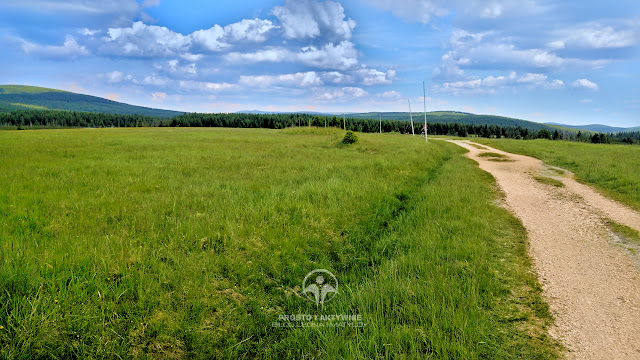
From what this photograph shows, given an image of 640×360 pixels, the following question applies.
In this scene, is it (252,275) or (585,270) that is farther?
(585,270)

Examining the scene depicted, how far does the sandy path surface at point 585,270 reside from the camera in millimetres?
3918

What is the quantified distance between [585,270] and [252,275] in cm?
609

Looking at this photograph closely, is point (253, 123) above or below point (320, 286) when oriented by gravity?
above

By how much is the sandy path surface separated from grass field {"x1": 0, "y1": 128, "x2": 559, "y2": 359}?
1.07 feet

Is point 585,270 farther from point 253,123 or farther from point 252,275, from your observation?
point 253,123

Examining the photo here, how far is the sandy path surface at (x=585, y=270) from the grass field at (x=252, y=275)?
1.07 ft

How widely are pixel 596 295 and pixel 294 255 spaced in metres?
5.09

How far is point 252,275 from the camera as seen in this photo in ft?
18.0

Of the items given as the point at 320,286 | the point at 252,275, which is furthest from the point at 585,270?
the point at 252,275

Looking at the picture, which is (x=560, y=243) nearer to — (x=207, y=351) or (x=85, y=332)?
(x=207, y=351)

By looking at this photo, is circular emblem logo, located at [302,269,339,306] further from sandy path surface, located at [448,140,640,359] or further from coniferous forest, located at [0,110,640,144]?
coniferous forest, located at [0,110,640,144]

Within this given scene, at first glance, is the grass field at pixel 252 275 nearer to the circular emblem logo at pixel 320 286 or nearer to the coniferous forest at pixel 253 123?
the circular emblem logo at pixel 320 286

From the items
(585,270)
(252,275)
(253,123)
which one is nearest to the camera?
(252,275)

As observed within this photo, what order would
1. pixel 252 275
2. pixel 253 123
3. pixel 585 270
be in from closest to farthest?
pixel 252 275
pixel 585 270
pixel 253 123
